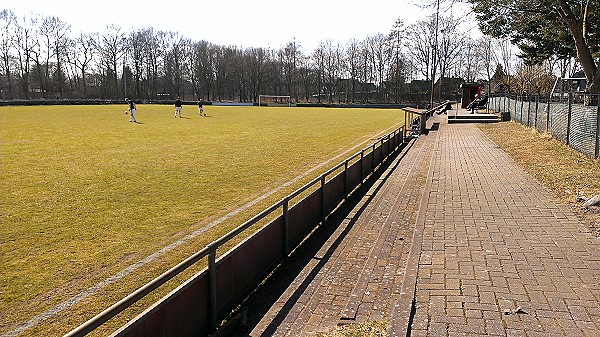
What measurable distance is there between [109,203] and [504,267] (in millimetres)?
7800

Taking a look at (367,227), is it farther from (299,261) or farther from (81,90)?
(81,90)

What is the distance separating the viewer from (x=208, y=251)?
4.25 metres

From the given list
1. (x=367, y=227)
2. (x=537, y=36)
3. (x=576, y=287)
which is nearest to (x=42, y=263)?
(x=367, y=227)

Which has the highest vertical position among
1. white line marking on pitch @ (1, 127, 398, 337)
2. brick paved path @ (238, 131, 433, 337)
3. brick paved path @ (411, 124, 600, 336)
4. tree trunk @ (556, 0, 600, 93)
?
tree trunk @ (556, 0, 600, 93)

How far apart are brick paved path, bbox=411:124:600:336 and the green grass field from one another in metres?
3.51

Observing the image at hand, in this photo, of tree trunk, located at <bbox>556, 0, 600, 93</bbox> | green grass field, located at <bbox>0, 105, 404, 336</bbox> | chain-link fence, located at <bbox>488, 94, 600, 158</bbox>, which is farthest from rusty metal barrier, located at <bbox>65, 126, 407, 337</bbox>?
tree trunk, located at <bbox>556, 0, 600, 93</bbox>

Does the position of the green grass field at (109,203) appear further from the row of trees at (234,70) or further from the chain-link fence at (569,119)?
the row of trees at (234,70)

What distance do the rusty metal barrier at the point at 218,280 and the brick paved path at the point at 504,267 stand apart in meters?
1.82

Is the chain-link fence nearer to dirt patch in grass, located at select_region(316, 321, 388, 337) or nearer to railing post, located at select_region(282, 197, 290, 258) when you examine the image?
railing post, located at select_region(282, 197, 290, 258)

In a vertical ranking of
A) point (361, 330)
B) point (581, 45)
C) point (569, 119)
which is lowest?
point (361, 330)

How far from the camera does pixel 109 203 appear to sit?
32.7ft

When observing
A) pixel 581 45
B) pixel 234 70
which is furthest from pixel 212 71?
pixel 581 45

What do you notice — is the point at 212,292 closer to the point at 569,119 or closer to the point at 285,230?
the point at 285,230

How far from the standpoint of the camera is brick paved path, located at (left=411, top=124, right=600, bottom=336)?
169 inches
